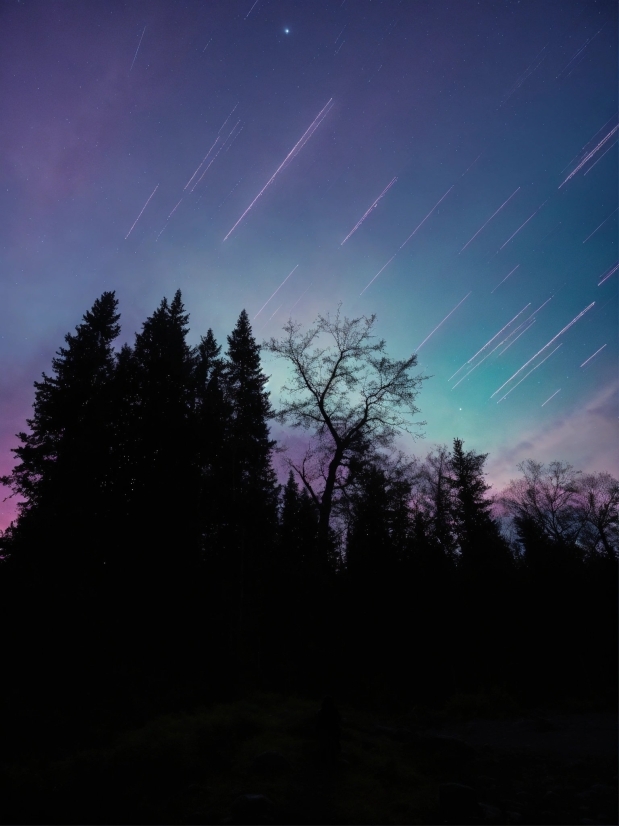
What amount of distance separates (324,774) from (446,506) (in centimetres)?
2691

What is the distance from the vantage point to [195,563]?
60.9ft

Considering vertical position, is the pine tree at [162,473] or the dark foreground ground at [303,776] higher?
the pine tree at [162,473]

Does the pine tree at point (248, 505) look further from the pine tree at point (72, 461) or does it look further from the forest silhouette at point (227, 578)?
the pine tree at point (72, 461)

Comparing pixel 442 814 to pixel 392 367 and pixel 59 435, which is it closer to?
pixel 392 367

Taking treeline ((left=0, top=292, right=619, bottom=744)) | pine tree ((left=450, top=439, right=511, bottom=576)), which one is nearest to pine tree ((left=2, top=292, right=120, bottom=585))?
treeline ((left=0, top=292, right=619, bottom=744))

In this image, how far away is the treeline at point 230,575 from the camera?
45.2ft

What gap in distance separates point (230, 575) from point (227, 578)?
24 centimetres

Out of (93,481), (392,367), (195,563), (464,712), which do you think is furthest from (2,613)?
(392,367)

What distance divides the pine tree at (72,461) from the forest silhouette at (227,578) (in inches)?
3.6

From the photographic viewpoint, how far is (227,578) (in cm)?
2017

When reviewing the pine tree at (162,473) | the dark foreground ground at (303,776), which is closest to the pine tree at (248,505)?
the pine tree at (162,473)

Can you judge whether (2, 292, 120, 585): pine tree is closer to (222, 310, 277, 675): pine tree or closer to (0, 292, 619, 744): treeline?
(0, 292, 619, 744): treeline

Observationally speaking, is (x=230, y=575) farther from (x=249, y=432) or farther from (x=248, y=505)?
(x=249, y=432)

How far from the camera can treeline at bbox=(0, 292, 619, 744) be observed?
13781 millimetres
